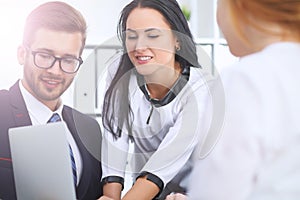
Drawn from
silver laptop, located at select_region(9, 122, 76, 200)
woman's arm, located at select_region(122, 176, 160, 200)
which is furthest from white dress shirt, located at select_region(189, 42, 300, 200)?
silver laptop, located at select_region(9, 122, 76, 200)

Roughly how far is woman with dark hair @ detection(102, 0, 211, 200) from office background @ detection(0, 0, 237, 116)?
3 centimetres

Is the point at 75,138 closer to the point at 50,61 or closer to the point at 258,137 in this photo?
the point at 50,61

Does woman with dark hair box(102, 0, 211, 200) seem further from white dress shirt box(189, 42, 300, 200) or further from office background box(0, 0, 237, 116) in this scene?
white dress shirt box(189, 42, 300, 200)

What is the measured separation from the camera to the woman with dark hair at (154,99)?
3.51 ft

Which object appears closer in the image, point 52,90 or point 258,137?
point 258,137

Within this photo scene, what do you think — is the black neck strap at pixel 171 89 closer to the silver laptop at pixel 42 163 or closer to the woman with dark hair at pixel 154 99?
the woman with dark hair at pixel 154 99

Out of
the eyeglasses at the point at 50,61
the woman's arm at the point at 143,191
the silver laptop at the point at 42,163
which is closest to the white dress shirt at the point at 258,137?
the woman's arm at the point at 143,191

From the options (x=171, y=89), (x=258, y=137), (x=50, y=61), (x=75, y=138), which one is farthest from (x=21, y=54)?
(x=258, y=137)

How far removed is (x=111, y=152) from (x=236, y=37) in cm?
48

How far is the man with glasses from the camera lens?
1132 millimetres

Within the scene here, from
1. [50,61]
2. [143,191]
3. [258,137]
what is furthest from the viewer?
[50,61]

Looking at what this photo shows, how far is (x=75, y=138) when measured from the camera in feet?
3.81

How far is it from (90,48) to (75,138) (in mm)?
223

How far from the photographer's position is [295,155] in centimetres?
70
